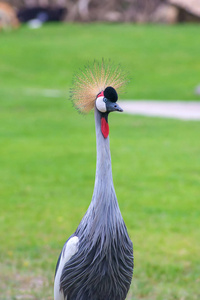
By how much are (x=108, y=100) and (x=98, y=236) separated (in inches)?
33.2

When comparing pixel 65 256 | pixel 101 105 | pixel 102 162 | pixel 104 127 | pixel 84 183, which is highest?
pixel 84 183

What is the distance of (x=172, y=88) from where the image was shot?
19.6m

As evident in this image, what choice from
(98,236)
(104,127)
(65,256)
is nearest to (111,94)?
(104,127)

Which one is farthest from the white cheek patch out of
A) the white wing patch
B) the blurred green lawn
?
the blurred green lawn

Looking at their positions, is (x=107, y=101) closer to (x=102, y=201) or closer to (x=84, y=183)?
(x=102, y=201)

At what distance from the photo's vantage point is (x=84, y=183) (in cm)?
903

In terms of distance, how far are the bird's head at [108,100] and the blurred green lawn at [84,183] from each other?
8.53 feet

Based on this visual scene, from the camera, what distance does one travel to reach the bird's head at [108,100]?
3300mm

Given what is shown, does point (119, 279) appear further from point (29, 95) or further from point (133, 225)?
point (29, 95)

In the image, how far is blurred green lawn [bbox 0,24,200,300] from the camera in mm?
5879

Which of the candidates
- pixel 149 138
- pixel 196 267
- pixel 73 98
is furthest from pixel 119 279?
pixel 149 138

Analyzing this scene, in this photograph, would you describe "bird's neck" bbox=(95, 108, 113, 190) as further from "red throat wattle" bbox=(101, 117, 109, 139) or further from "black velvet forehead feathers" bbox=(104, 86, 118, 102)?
"black velvet forehead feathers" bbox=(104, 86, 118, 102)

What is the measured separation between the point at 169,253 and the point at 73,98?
3.34 m

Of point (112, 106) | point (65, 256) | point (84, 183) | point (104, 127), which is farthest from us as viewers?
point (84, 183)
